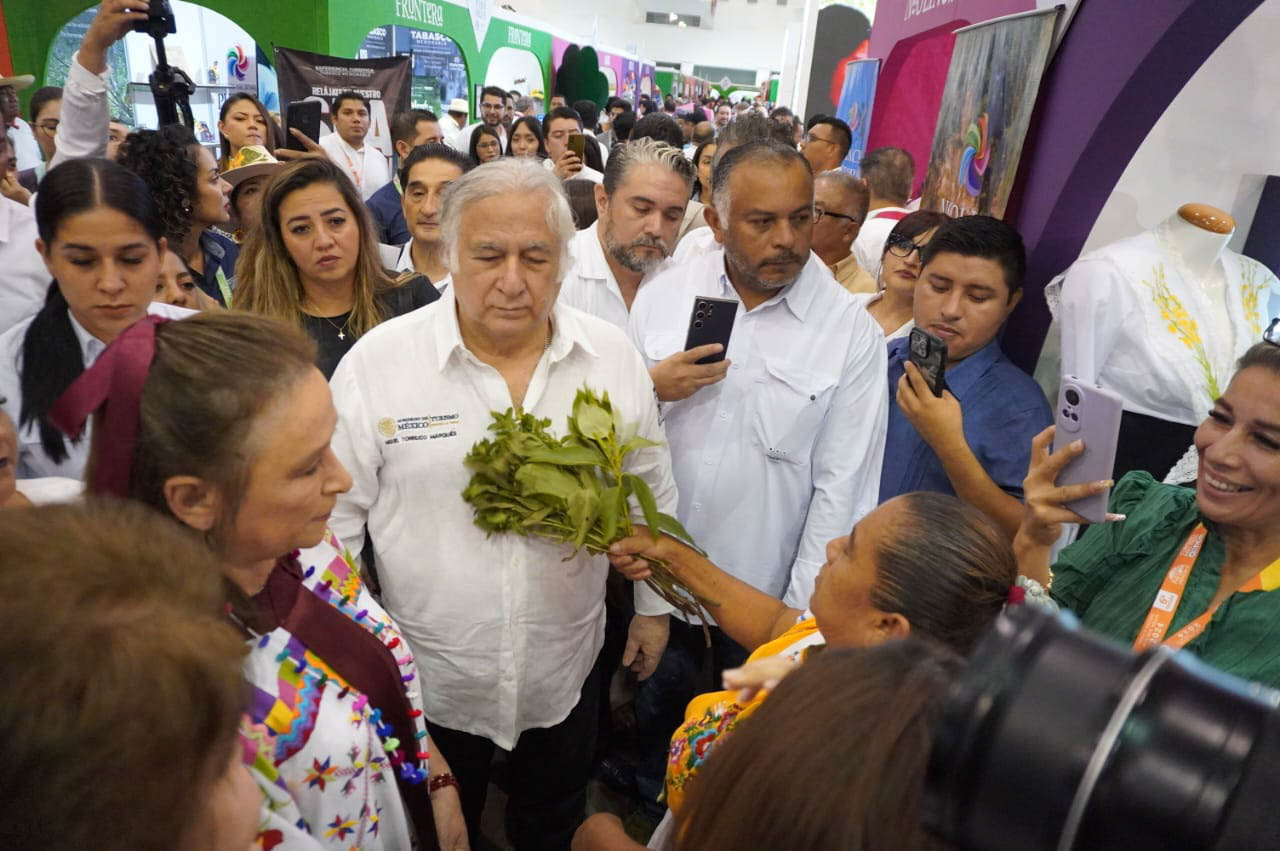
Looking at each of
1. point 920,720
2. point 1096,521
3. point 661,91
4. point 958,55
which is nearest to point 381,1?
point 958,55

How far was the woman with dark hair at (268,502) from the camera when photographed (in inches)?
44.1

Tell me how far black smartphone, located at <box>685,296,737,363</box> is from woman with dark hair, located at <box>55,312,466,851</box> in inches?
47.4

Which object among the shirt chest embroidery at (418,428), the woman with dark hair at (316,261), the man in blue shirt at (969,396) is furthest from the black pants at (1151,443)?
the woman with dark hair at (316,261)

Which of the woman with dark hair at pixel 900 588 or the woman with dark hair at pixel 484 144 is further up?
the woman with dark hair at pixel 484 144

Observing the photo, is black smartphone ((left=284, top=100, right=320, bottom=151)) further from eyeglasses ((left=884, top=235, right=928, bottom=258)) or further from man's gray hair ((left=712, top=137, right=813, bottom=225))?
eyeglasses ((left=884, top=235, right=928, bottom=258))

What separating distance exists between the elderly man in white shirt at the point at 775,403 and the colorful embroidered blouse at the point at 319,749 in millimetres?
1263

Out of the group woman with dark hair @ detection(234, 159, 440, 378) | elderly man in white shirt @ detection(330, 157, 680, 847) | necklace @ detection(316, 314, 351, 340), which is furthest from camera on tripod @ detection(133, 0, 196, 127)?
elderly man in white shirt @ detection(330, 157, 680, 847)

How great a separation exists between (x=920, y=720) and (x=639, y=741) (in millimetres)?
2369

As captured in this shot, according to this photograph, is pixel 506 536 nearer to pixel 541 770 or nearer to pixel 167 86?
pixel 541 770

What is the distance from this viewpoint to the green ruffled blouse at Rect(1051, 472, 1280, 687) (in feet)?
4.85

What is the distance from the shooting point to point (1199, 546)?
168cm

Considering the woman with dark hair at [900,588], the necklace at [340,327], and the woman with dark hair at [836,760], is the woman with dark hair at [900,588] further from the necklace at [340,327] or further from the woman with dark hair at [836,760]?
the necklace at [340,327]

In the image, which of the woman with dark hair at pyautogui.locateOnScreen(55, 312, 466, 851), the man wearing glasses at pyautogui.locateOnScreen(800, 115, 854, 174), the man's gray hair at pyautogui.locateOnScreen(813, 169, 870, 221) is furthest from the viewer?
the man wearing glasses at pyautogui.locateOnScreen(800, 115, 854, 174)

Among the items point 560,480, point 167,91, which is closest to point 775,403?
point 560,480
